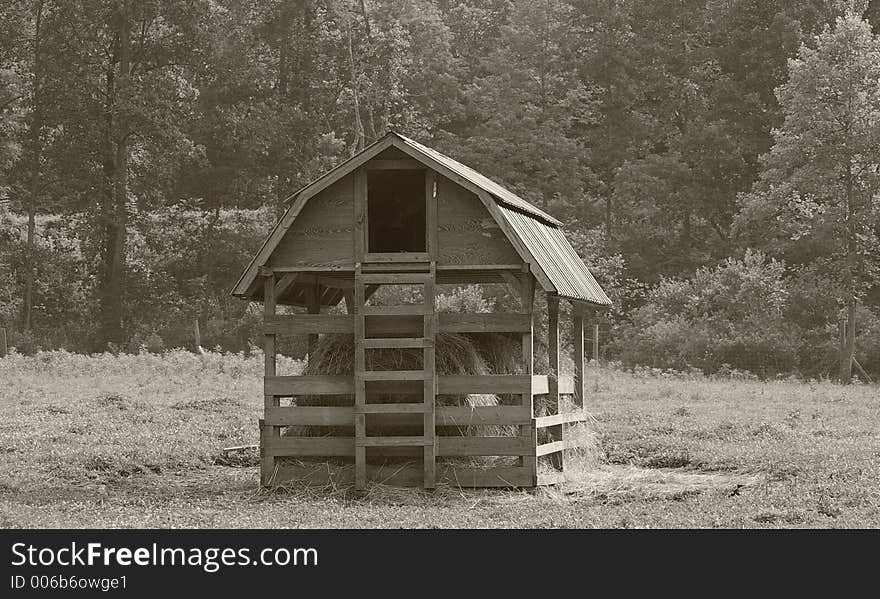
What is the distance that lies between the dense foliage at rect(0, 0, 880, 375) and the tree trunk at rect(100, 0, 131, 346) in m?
0.11

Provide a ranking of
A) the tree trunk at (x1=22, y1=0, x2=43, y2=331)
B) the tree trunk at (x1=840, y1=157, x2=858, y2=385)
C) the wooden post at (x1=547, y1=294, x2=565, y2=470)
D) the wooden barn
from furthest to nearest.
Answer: the tree trunk at (x1=22, y1=0, x2=43, y2=331) → the tree trunk at (x1=840, y1=157, x2=858, y2=385) → the wooden post at (x1=547, y1=294, x2=565, y2=470) → the wooden barn

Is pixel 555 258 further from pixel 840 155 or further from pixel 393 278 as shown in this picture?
pixel 840 155

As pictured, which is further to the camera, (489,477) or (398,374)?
(489,477)

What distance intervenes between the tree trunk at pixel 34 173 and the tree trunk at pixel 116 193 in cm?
278

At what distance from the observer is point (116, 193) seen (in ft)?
171

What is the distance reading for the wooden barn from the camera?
57.7 ft

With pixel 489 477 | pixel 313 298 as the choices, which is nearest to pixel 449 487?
pixel 489 477

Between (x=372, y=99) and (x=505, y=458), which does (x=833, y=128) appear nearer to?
(x=372, y=99)

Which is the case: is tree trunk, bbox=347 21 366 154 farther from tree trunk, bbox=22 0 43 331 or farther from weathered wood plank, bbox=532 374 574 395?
weathered wood plank, bbox=532 374 574 395

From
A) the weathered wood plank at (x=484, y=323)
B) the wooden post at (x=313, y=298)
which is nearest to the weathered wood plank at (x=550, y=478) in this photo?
the weathered wood plank at (x=484, y=323)

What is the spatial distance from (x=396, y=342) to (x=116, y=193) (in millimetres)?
36763

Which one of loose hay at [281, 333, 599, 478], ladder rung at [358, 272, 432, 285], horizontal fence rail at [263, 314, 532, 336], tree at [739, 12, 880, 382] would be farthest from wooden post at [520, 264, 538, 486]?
tree at [739, 12, 880, 382]

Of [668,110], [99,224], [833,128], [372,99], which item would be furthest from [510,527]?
[668,110]

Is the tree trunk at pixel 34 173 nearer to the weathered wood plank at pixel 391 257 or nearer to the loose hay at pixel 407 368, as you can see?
the loose hay at pixel 407 368
